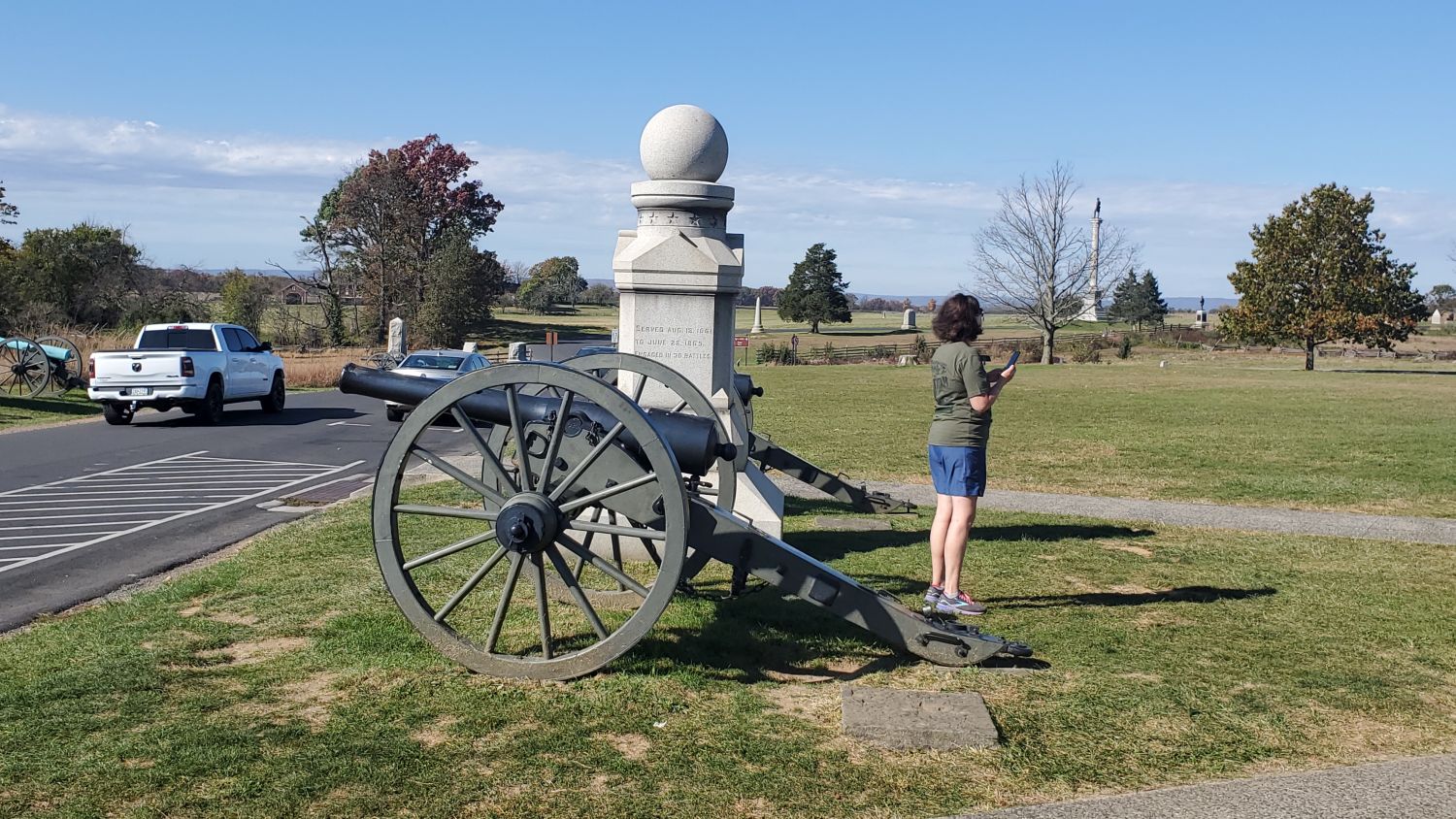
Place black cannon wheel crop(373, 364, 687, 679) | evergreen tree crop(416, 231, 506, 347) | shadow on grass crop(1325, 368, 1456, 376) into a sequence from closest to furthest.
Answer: black cannon wheel crop(373, 364, 687, 679) < shadow on grass crop(1325, 368, 1456, 376) < evergreen tree crop(416, 231, 506, 347)

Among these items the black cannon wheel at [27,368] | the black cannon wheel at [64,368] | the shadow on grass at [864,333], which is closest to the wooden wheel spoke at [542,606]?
the black cannon wheel at [27,368]

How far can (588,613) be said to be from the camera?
544cm

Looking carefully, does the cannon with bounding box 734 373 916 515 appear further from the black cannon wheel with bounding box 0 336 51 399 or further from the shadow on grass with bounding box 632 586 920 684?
the black cannon wheel with bounding box 0 336 51 399

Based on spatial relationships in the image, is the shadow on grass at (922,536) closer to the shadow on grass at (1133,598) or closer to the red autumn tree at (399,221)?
the shadow on grass at (1133,598)

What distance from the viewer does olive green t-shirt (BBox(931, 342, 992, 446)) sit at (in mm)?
6438

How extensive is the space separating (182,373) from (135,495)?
8.10 metres

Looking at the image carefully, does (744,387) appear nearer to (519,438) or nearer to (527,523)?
(519,438)

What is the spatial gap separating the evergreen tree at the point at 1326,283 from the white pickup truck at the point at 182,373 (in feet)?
126

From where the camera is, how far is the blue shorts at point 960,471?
6480 mm

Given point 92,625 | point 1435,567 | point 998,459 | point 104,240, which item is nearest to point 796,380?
point 998,459

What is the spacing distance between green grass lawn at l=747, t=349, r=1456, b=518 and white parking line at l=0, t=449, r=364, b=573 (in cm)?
679

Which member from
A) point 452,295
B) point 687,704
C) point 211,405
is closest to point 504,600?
point 687,704

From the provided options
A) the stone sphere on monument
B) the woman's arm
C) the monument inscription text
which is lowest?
the woman's arm

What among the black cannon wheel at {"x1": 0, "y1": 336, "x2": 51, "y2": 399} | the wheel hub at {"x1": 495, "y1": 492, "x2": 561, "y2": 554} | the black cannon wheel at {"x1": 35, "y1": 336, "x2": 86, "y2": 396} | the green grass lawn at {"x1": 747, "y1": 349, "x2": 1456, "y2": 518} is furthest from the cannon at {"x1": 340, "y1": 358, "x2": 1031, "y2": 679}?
the black cannon wheel at {"x1": 35, "y1": 336, "x2": 86, "y2": 396}
